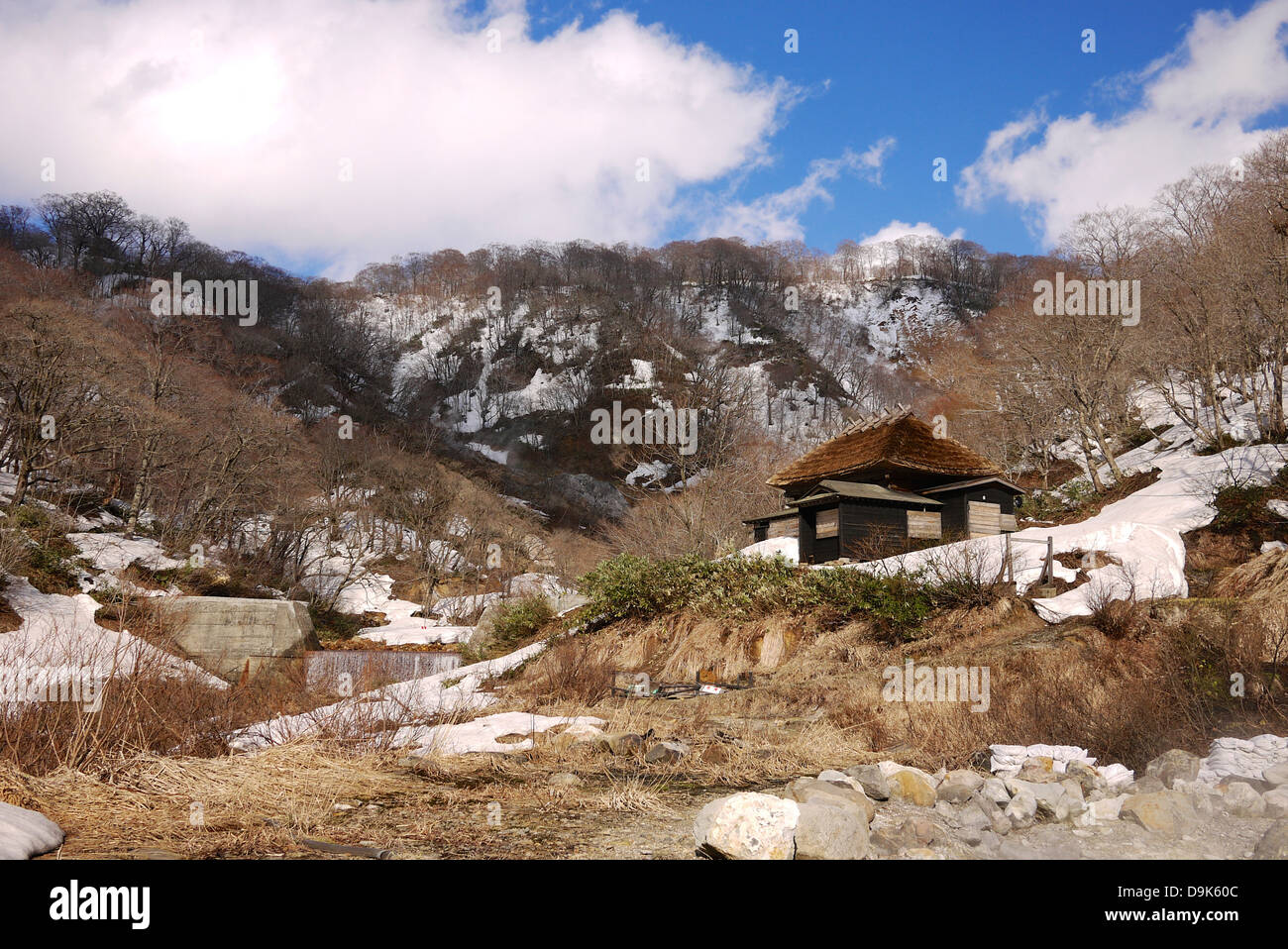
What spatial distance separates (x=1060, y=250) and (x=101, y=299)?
222ft

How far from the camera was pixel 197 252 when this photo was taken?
85938 mm

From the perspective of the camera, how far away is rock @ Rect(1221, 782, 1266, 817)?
18.5 feet

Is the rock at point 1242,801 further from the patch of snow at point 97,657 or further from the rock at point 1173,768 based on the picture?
the patch of snow at point 97,657

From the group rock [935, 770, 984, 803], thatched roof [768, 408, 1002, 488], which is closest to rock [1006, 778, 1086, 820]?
rock [935, 770, 984, 803]

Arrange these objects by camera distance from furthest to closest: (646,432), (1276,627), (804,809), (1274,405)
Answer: (646,432) → (1274,405) → (1276,627) → (804,809)

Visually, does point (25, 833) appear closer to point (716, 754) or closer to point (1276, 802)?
point (716, 754)

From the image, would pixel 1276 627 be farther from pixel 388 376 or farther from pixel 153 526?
pixel 388 376

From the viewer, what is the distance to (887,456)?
99.2 ft

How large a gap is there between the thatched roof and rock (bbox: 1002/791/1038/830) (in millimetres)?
24453

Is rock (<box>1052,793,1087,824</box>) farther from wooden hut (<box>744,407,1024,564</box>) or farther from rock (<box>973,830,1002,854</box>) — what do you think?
wooden hut (<box>744,407,1024,564</box>)

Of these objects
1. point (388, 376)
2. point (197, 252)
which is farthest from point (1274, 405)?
point (197, 252)

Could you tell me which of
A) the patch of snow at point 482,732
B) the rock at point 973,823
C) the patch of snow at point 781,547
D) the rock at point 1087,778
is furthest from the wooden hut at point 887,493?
the rock at point 973,823

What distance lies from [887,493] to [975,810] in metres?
22.0

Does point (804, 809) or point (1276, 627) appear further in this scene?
point (1276, 627)
